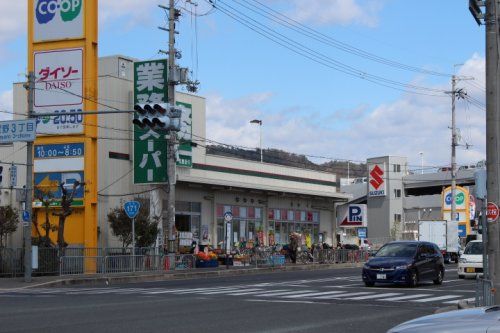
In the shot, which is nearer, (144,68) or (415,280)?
(415,280)

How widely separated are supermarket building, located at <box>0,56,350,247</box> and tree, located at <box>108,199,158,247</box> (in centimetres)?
126

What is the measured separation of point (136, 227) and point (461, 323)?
127 ft

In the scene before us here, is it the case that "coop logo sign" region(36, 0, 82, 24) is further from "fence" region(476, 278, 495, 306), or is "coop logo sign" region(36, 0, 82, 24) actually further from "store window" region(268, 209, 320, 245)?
"store window" region(268, 209, 320, 245)

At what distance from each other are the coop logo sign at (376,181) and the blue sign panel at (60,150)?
47.3 m

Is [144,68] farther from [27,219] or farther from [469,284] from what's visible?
[469,284]

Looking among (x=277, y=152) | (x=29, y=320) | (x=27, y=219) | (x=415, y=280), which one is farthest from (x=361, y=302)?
(x=277, y=152)

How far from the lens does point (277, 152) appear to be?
90062 millimetres

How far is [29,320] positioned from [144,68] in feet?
97.4

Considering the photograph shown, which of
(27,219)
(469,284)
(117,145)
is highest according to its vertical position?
(117,145)

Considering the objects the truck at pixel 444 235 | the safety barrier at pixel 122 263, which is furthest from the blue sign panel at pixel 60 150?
the truck at pixel 444 235

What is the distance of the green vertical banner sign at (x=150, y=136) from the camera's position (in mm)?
43781

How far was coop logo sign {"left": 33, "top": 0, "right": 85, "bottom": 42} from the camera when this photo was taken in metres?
37.9

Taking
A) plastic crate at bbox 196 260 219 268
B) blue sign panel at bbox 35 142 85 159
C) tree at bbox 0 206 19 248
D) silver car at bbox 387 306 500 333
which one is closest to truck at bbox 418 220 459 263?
plastic crate at bbox 196 260 219 268

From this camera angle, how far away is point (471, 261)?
32281 millimetres
